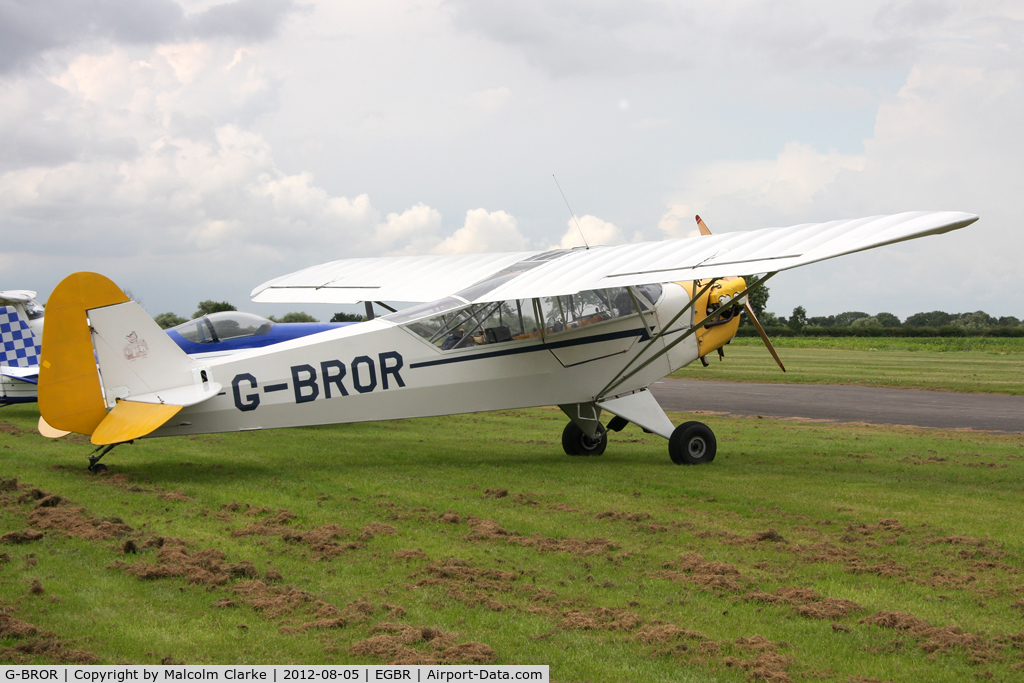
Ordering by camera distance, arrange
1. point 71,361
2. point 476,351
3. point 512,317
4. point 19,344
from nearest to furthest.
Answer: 1. point 71,361
2. point 476,351
3. point 512,317
4. point 19,344

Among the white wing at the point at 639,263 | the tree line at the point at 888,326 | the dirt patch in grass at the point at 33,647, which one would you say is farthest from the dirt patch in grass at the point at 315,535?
the tree line at the point at 888,326

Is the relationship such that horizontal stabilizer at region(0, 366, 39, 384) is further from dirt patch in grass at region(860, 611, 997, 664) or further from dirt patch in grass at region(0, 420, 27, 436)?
dirt patch in grass at region(860, 611, 997, 664)

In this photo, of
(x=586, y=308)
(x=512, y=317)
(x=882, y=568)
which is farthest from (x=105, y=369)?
(x=882, y=568)

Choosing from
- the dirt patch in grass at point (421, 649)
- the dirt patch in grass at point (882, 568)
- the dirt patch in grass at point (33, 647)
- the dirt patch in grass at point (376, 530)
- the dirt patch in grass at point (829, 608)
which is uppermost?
the dirt patch in grass at point (33, 647)

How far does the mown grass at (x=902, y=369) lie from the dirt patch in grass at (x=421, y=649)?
23.2m

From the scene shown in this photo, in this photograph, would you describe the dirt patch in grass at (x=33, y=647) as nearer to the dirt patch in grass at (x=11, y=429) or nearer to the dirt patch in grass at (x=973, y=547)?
the dirt patch in grass at (x=973, y=547)

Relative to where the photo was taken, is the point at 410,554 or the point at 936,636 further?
the point at 410,554

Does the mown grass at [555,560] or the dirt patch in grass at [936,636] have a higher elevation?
the mown grass at [555,560]

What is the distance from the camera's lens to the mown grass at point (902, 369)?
24.6 meters

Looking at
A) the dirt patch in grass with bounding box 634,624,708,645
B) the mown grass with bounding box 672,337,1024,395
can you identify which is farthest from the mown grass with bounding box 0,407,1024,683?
the mown grass with bounding box 672,337,1024,395

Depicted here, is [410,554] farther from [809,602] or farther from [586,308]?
[586,308]

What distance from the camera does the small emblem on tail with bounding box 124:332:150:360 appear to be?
7.64 metres

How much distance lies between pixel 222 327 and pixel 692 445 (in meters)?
7.50

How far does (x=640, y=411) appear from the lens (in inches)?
377
